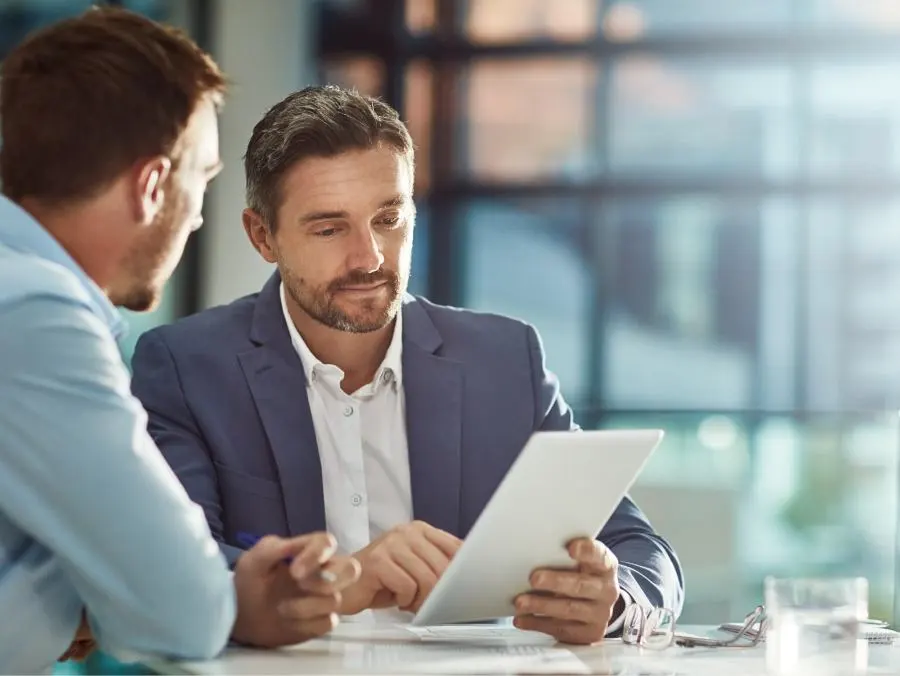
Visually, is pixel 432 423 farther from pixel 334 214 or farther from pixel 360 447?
pixel 334 214

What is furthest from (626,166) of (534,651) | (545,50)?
(534,651)

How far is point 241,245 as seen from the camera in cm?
536

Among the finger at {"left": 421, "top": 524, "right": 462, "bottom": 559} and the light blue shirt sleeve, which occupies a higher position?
the light blue shirt sleeve

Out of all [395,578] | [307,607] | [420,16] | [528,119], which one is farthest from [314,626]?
[420,16]

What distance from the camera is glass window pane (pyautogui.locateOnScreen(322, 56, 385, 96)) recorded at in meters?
5.92

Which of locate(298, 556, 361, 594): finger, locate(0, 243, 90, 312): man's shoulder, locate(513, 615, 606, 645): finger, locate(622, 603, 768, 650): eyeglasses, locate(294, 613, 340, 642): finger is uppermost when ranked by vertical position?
locate(0, 243, 90, 312): man's shoulder

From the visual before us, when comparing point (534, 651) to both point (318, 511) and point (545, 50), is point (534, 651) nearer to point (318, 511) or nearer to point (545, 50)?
point (318, 511)

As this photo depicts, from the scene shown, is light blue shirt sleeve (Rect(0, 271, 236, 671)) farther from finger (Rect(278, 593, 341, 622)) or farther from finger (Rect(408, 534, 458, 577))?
finger (Rect(408, 534, 458, 577))

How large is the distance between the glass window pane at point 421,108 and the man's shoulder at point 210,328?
364 centimetres

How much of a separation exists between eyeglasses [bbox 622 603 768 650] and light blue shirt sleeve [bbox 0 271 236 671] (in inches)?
23.7

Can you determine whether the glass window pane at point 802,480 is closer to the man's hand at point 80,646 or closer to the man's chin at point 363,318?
the man's chin at point 363,318

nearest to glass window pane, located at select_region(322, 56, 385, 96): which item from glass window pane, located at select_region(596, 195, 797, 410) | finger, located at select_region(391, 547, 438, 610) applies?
glass window pane, located at select_region(596, 195, 797, 410)

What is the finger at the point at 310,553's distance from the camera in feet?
4.84

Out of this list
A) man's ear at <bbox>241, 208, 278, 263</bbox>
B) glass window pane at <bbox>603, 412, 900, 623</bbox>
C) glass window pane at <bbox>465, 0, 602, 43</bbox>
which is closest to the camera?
man's ear at <bbox>241, 208, 278, 263</bbox>
